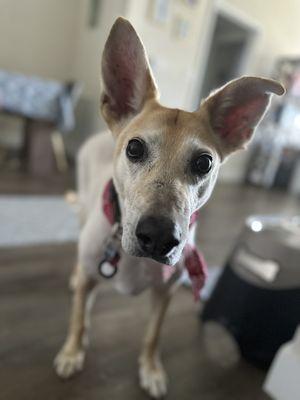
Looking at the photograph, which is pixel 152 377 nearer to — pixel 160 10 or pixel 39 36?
pixel 160 10

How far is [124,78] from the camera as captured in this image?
3.21 feet

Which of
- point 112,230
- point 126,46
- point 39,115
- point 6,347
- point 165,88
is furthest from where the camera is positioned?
point 165,88

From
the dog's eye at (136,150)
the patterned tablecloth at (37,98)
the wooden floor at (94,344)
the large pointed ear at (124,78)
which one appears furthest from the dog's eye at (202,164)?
the patterned tablecloth at (37,98)

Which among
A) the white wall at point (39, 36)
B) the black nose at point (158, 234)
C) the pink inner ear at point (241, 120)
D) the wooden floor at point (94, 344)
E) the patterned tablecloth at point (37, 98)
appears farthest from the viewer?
the white wall at point (39, 36)

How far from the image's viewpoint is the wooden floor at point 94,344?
1.08 m

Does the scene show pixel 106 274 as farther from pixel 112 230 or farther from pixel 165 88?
pixel 165 88

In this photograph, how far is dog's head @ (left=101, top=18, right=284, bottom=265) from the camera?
0.71 metres

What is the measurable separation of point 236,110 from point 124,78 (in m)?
0.35

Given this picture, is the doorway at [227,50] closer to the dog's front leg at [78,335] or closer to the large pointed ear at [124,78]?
the large pointed ear at [124,78]

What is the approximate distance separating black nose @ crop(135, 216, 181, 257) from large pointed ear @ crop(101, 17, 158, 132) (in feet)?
1.43

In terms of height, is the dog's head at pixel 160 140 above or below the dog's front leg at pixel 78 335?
above

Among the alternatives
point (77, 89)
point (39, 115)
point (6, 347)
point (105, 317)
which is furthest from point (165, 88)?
point (6, 347)

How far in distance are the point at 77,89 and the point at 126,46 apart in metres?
2.90

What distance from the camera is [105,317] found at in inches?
56.8
